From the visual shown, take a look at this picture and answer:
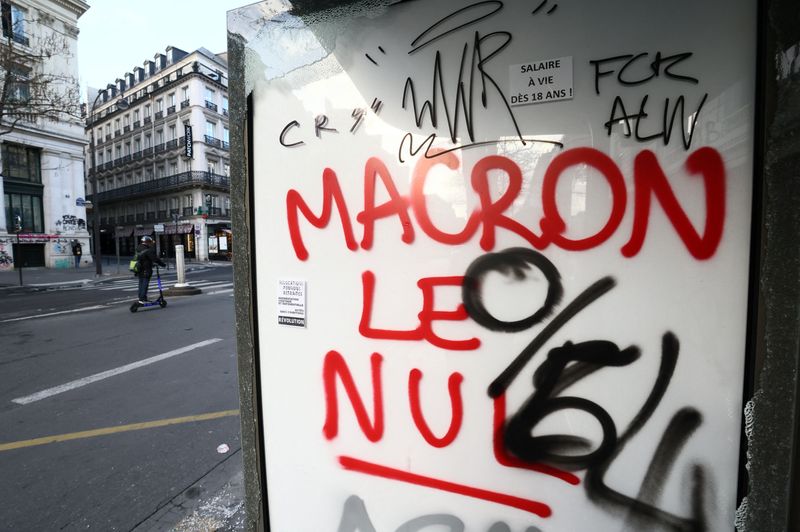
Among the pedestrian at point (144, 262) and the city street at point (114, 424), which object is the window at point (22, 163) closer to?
the pedestrian at point (144, 262)

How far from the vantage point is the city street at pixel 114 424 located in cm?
246

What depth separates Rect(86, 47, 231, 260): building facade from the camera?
36781 millimetres

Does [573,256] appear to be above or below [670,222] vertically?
below

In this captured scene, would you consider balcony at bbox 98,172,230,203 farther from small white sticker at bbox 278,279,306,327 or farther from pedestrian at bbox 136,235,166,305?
small white sticker at bbox 278,279,306,327

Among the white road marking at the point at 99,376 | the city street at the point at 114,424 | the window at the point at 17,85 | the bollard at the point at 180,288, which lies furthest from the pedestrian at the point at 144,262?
the window at the point at 17,85

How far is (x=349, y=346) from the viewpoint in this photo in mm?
1608

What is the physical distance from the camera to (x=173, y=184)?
38.3 metres

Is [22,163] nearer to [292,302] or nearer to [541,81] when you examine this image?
[292,302]

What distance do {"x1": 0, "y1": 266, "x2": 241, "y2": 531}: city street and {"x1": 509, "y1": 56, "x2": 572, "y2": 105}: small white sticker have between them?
286cm

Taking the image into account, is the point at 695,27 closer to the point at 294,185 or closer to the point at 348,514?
the point at 294,185

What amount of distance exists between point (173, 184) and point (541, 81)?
44.0 meters

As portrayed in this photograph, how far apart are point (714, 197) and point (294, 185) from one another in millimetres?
1481

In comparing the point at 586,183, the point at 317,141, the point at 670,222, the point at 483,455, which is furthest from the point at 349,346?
the point at 670,222

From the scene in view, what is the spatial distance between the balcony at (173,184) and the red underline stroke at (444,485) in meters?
40.2
